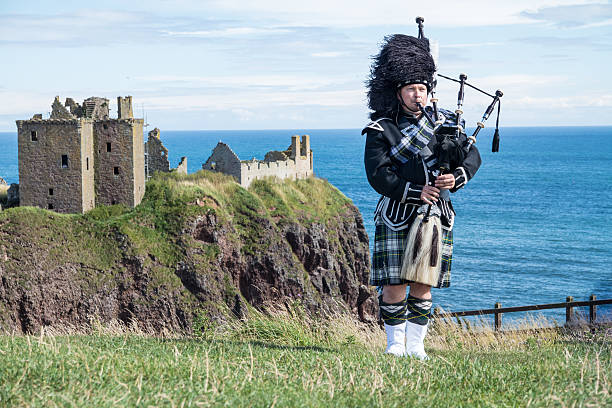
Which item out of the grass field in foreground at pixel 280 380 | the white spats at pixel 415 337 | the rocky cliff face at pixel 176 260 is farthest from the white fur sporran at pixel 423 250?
the rocky cliff face at pixel 176 260

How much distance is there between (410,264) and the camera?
6969 mm

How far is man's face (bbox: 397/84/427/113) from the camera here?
734 centimetres

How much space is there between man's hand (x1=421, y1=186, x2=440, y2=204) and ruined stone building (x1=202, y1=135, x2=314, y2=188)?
3152 cm

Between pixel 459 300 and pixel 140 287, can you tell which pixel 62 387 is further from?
pixel 459 300

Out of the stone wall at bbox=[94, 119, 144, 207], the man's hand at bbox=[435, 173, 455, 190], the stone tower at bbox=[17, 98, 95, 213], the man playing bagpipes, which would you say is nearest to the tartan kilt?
the man playing bagpipes

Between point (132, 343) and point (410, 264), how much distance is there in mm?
3182

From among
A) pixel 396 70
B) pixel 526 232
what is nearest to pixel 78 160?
pixel 396 70

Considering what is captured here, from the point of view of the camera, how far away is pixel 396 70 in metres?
7.26

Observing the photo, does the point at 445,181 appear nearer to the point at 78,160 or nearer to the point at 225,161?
the point at 78,160

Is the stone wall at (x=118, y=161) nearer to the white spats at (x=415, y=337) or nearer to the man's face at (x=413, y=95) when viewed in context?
the man's face at (x=413, y=95)

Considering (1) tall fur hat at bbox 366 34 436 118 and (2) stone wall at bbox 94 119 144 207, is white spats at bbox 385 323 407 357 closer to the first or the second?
(1) tall fur hat at bbox 366 34 436 118

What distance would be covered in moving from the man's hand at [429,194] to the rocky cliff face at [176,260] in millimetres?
19656

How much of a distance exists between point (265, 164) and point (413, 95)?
1349 inches

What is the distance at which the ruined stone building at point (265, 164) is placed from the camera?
38.7m
